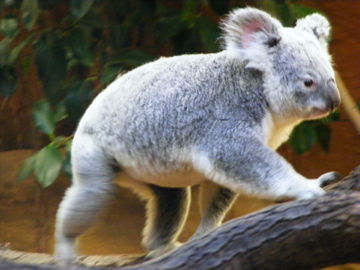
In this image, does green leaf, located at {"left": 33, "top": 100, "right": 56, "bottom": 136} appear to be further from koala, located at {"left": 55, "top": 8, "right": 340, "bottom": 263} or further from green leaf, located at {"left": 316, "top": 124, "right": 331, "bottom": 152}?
green leaf, located at {"left": 316, "top": 124, "right": 331, "bottom": 152}

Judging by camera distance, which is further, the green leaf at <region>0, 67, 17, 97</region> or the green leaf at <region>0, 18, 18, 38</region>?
the green leaf at <region>0, 67, 17, 97</region>

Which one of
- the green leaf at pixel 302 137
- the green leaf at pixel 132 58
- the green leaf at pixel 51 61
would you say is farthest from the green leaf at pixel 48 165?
the green leaf at pixel 302 137

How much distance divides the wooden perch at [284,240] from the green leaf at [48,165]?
4.33ft

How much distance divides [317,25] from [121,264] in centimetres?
115

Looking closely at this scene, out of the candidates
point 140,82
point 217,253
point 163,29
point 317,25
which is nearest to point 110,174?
point 140,82

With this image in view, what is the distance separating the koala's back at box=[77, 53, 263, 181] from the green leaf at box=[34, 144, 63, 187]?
2.53 ft

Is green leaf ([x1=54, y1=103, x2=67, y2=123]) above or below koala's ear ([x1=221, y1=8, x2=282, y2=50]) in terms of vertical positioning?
below

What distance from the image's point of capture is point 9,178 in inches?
186

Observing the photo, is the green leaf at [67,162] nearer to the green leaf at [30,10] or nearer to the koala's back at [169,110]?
the green leaf at [30,10]

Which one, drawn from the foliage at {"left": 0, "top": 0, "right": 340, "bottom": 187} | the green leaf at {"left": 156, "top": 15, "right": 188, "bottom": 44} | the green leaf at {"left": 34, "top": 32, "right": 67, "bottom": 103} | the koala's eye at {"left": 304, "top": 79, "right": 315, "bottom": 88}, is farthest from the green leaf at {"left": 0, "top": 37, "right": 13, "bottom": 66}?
the koala's eye at {"left": 304, "top": 79, "right": 315, "bottom": 88}

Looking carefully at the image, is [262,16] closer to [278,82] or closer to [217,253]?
[278,82]

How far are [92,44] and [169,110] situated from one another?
1.56m

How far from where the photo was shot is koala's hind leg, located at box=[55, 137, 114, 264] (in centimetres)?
263

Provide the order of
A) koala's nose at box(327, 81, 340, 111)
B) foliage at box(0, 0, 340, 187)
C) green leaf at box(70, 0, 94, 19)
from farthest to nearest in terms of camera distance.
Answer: foliage at box(0, 0, 340, 187)
green leaf at box(70, 0, 94, 19)
koala's nose at box(327, 81, 340, 111)
